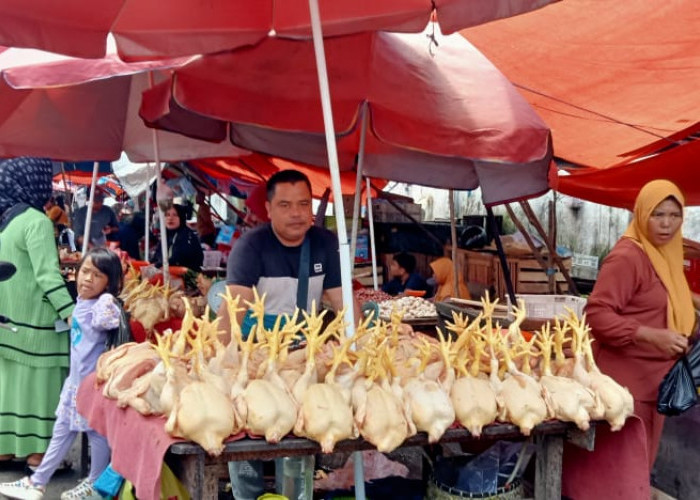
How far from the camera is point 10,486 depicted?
4027 mm

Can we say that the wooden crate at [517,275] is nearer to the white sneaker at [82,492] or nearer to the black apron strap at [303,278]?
the black apron strap at [303,278]

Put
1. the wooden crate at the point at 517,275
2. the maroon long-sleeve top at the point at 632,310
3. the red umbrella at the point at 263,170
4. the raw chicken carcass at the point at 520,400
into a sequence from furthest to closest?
1. the red umbrella at the point at 263,170
2. the wooden crate at the point at 517,275
3. the maroon long-sleeve top at the point at 632,310
4. the raw chicken carcass at the point at 520,400

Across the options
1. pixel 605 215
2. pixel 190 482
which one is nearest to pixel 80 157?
pixel 190 482

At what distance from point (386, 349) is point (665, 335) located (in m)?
1.58

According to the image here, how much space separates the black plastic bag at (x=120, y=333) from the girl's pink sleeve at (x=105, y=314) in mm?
23

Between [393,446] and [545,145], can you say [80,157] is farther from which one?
[393,446]

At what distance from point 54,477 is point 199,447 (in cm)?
274

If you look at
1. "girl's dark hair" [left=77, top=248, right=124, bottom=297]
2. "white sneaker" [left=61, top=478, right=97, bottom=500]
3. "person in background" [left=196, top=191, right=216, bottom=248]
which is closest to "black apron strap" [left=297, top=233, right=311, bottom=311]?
"girl's dark hair" [left=77, top=248, right=124, bottom=297]

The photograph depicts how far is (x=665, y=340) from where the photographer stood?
333 centimetres

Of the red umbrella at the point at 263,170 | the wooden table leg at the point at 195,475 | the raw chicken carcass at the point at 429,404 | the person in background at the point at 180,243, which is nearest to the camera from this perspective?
the wooden table leg at the point at 195,475

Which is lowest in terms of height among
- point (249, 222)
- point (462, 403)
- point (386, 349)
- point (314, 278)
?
point (462, 403)

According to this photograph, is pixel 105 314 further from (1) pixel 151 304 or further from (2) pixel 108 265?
(1) pixel 151 304

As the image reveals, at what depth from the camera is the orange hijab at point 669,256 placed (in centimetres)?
355

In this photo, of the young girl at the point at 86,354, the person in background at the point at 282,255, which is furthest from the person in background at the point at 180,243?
the person in background at the point at 282,255
